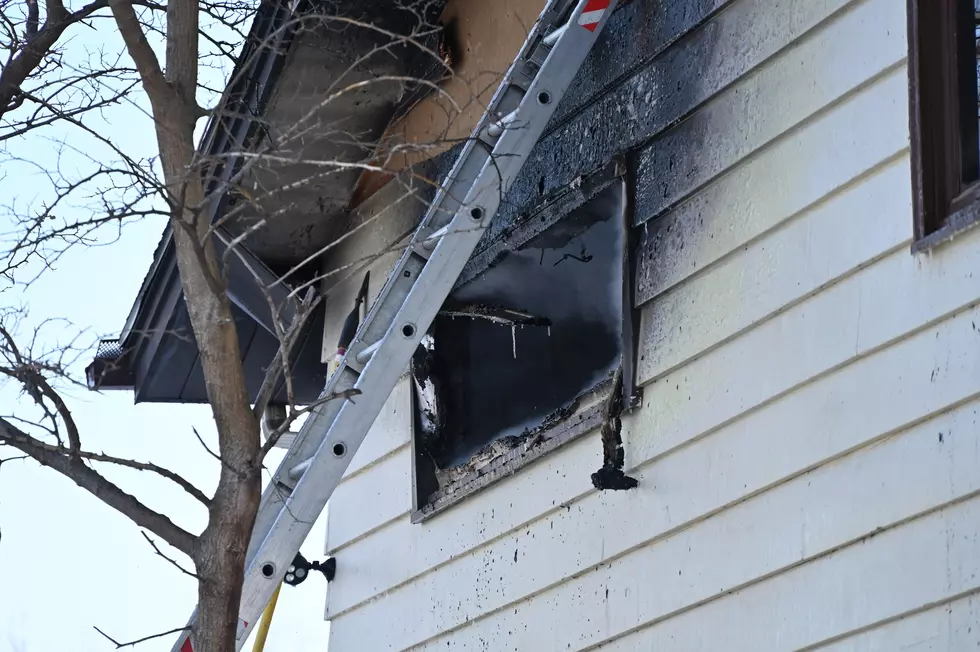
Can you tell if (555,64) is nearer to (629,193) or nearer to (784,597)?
(629,193)

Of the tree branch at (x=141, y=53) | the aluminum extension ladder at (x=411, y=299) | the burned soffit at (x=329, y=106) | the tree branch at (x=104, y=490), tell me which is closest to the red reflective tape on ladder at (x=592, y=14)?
the aluminum extension ladder at (x=411, y=299)

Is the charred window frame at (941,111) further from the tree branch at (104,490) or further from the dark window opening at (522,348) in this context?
the tree branch at (104,490)

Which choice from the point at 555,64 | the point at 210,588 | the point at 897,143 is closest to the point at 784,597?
the point at 897,143

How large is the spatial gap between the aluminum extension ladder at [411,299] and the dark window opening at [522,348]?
17.2 inches

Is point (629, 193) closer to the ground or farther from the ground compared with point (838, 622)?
farther from the ground

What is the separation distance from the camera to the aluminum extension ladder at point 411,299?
14.1ft

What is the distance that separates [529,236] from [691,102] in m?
1.02

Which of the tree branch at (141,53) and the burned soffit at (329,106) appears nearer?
the tree branch at (141,53)

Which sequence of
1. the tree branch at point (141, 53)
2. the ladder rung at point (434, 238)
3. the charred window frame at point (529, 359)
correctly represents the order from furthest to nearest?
the charred window frame at point (529, 359), the ladder rung at point (434, 238), the tree branch at point (141, 53)

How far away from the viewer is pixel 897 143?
326 cm

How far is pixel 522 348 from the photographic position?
5.39 metres

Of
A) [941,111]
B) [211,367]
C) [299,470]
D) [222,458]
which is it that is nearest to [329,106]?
[299,470]

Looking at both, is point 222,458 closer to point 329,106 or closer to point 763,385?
point 763,385

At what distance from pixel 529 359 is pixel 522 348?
0.08m
